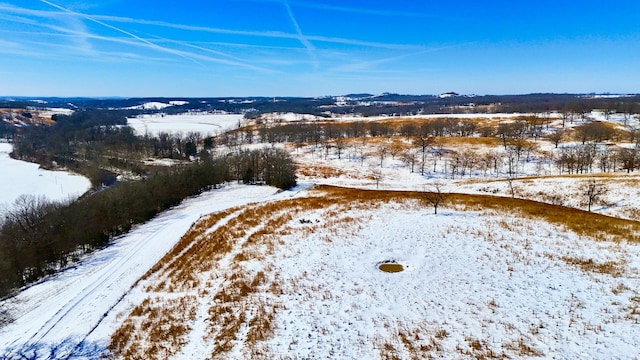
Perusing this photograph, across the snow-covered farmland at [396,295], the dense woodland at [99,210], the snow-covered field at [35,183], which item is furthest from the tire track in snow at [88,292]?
the snow-covered field at [35,183]

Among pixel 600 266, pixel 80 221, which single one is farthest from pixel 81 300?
pixel 600 266

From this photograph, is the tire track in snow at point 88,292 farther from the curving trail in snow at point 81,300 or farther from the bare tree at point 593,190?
the bare tree at point 593,190

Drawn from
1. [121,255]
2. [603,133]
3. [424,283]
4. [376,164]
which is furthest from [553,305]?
[603,133]

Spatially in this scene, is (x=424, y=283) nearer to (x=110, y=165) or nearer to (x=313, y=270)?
(x=313, y=270)

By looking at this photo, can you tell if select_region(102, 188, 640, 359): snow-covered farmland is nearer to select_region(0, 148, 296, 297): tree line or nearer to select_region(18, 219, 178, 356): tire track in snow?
select_region(18, 219, 178, 356): tire track in snow

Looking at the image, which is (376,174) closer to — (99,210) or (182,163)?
(182,163)

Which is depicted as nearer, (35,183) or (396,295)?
(396,295)
